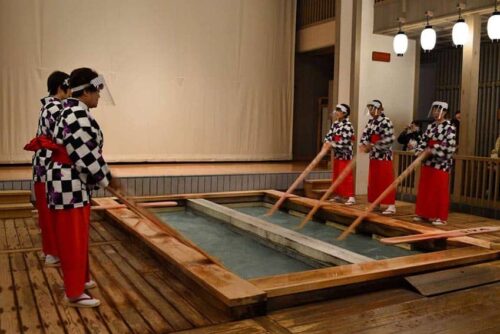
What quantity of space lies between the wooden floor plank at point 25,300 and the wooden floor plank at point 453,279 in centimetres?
264

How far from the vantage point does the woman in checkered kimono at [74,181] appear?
3160mm

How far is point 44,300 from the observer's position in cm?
→ 335

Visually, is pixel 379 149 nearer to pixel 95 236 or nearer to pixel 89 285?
pixel 95 236

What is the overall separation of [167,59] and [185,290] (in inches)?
318

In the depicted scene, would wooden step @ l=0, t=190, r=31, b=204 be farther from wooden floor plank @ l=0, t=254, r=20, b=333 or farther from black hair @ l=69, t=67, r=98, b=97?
black hair @ l=69, t=67, r=98, b=97

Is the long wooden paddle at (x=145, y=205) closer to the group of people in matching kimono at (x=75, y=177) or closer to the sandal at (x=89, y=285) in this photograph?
the sandal at (x=89, y=285)

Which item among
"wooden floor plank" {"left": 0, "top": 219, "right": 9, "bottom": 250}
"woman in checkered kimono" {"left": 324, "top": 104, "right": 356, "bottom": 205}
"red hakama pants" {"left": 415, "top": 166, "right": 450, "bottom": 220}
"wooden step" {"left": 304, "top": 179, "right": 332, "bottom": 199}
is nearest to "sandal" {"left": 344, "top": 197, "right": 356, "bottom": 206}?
"woman in checkered kimono" {"left": 324, "top": 104, "right": 356, "bottom": 205}

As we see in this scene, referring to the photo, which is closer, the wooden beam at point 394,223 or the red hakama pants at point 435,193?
the wooden beam at point 394,223

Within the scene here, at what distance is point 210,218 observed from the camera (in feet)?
23.3

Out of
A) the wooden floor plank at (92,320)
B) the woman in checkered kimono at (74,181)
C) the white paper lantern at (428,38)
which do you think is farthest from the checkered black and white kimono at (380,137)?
the wooden floor plank at (92,320)

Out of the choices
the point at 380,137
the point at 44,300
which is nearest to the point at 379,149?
the point at 380,137

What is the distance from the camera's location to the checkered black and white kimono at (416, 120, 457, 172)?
6145mm

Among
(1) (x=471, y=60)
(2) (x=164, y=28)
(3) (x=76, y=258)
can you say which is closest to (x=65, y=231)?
(3) (x=76, y=258)

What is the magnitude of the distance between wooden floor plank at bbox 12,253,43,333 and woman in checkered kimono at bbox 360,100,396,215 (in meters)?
4.75
